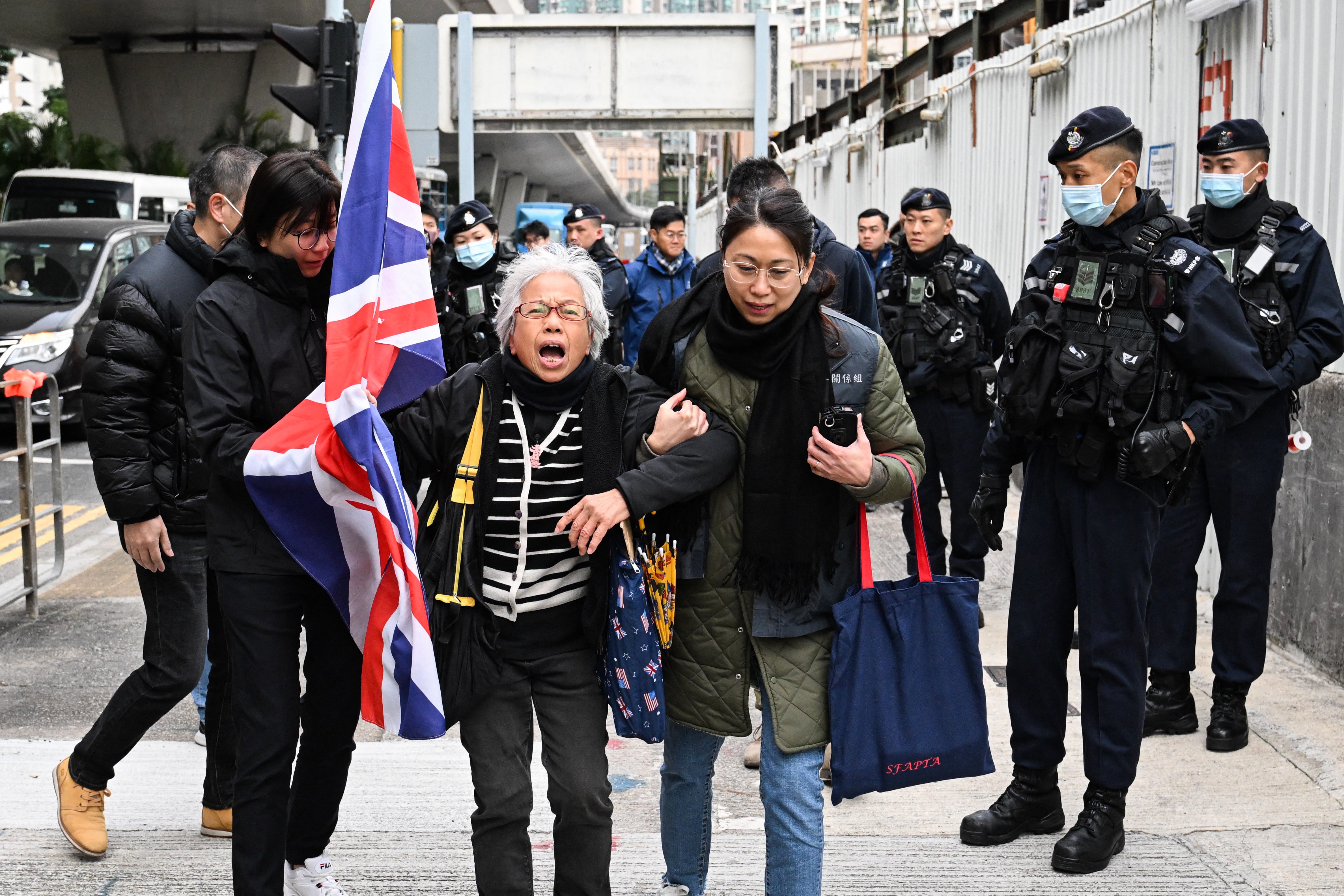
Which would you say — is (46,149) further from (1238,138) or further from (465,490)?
(465,490)

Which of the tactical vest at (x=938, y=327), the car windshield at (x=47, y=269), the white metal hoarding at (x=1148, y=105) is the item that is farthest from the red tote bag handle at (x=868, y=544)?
the car windshield at (x=47, y=269)

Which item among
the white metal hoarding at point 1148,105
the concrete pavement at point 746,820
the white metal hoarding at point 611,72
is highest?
the white metal hoarding at point 611,72

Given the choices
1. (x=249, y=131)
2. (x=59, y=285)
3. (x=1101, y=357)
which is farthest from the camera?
(x=249, y=131)

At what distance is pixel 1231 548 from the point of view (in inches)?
217

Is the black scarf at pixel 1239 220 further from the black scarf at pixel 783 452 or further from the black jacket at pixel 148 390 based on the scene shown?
the black jacket at pixel 148 390

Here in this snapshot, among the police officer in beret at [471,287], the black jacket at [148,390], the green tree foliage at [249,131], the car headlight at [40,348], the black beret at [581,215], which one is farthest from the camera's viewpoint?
the green tree foliage at [249,131]

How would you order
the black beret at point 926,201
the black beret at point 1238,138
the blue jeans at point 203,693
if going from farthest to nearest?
the black beret at point 926,201 < the black beret at point 1238,138 < the blue jeans at point 203,693

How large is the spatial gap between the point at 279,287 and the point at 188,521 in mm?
1026

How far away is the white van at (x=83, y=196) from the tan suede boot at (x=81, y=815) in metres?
17.6

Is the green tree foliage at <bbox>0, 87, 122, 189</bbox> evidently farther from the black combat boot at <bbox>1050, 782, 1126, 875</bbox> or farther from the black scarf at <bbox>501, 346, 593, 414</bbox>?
the black combat boot at <bbox>1050, 782, 1126, 875</bbox>

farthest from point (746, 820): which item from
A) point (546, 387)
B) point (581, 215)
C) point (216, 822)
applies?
point (581, 215)

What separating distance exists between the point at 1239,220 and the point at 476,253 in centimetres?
438

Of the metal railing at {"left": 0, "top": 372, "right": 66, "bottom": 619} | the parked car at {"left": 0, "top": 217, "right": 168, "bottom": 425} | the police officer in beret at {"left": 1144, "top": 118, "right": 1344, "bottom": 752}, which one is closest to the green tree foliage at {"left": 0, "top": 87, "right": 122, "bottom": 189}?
the parked car at {"left": 0, "top": 217, "right": 168, "bottom": 425}

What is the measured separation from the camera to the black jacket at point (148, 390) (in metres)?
4.02
